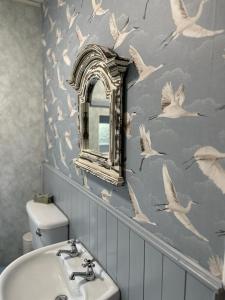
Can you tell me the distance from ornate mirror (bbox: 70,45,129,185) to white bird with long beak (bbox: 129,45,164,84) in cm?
4

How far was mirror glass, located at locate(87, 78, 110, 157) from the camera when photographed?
1162 millimetres

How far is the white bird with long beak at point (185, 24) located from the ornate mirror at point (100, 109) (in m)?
0.26

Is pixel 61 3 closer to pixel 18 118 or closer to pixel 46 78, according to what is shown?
pixel 46 78

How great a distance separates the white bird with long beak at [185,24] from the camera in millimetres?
670

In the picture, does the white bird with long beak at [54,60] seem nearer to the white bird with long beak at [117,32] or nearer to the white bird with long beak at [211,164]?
the white bird with long beak at [117,32]

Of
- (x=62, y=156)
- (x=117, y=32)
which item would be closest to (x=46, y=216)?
(x=62, y=156)

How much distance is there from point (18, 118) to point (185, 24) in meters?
1.78

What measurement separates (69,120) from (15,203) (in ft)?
3.62

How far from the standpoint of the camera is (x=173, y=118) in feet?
2.60

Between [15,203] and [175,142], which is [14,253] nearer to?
[15,203]

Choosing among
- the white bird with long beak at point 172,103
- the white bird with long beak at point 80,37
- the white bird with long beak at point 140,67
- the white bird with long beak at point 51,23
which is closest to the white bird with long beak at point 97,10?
the white bird with long beak at point 80,37

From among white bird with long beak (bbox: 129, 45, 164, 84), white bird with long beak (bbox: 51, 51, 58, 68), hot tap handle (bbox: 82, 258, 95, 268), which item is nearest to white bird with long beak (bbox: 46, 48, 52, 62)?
white bird with long beak (bbox: 51, 51, 58, 68)

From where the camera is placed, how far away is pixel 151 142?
35.4 inches

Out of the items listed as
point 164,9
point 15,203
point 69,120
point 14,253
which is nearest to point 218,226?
point 164,9
